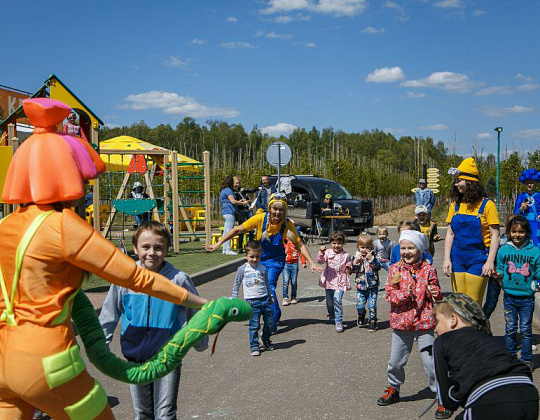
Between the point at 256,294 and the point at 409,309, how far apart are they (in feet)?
7.37

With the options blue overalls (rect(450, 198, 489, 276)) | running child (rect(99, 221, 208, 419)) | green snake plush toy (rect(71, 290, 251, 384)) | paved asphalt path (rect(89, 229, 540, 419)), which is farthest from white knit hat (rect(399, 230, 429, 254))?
green snake plush toy (rect(71, 290, 251, 384))

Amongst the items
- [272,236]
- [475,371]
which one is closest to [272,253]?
[272,236]

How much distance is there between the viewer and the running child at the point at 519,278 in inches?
238

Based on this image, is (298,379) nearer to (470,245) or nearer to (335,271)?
(470,245)

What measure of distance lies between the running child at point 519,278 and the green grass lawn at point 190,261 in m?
6.64

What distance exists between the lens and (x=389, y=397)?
517 cm

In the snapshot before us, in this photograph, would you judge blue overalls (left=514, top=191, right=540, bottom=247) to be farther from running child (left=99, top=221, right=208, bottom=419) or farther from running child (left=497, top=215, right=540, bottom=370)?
running child (left=99, top=221, right=208, bottom=419)

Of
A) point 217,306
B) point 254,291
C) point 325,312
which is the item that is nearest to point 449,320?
point 217,306

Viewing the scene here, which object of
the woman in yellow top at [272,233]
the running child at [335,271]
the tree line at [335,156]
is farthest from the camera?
the tree line at [335,156]

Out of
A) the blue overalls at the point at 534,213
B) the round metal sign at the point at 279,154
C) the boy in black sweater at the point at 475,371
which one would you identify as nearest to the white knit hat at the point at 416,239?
the boy in black sweater at the point at 475,371

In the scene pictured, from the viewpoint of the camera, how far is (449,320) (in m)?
3.39

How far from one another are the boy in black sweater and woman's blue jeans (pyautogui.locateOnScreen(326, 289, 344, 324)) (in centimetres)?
451

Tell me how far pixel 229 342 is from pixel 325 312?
226cm

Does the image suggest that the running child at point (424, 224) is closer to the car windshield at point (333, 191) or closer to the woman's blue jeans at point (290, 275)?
the woman's blue jeans at point (290, 275)
